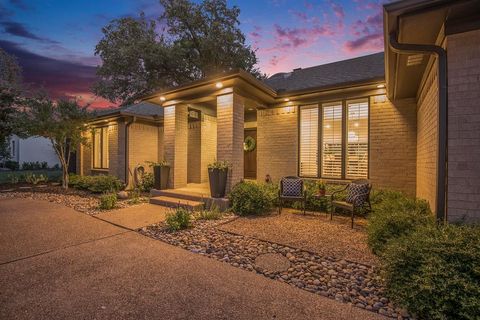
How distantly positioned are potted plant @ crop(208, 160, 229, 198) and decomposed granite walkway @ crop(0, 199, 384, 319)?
2431 mm

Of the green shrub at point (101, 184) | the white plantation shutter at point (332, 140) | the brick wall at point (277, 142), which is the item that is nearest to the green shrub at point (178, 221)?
the brick wall at point (277, 142)

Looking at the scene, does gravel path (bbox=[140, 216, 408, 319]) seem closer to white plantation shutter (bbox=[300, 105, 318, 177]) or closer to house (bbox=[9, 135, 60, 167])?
white plantation shutter (bbox=[300, 105, 318, 177])

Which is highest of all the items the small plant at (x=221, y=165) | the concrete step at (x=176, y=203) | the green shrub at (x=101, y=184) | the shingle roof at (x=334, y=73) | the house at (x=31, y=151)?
the shingle roof at (x=334, y=73)

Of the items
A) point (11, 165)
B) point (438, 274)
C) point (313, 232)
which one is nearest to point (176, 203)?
point (313, 232)

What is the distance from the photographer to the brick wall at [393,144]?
5887 millimetres

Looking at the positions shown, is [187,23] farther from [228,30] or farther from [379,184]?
[379,184]

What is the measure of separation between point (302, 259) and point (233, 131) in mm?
3877

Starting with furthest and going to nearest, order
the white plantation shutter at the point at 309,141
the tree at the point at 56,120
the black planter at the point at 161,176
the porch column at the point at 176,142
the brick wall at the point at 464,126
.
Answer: the tree at the point at 56,120 < the porch column at the point at 176,142 < the black planter at the point at 161,176 < the white plantation shutter at the point at 309,141 < the brick wall at the point at 464,126

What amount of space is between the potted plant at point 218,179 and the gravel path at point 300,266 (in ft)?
5.46

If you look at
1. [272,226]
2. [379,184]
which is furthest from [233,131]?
[379,184]

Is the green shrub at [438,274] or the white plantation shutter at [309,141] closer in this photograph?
the green shrub at [438,274]

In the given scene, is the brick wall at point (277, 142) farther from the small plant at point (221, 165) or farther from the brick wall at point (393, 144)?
the brick wall at point (393, 144)

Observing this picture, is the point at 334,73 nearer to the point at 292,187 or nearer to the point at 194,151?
the point at 292,187

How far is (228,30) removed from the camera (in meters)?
16.0
